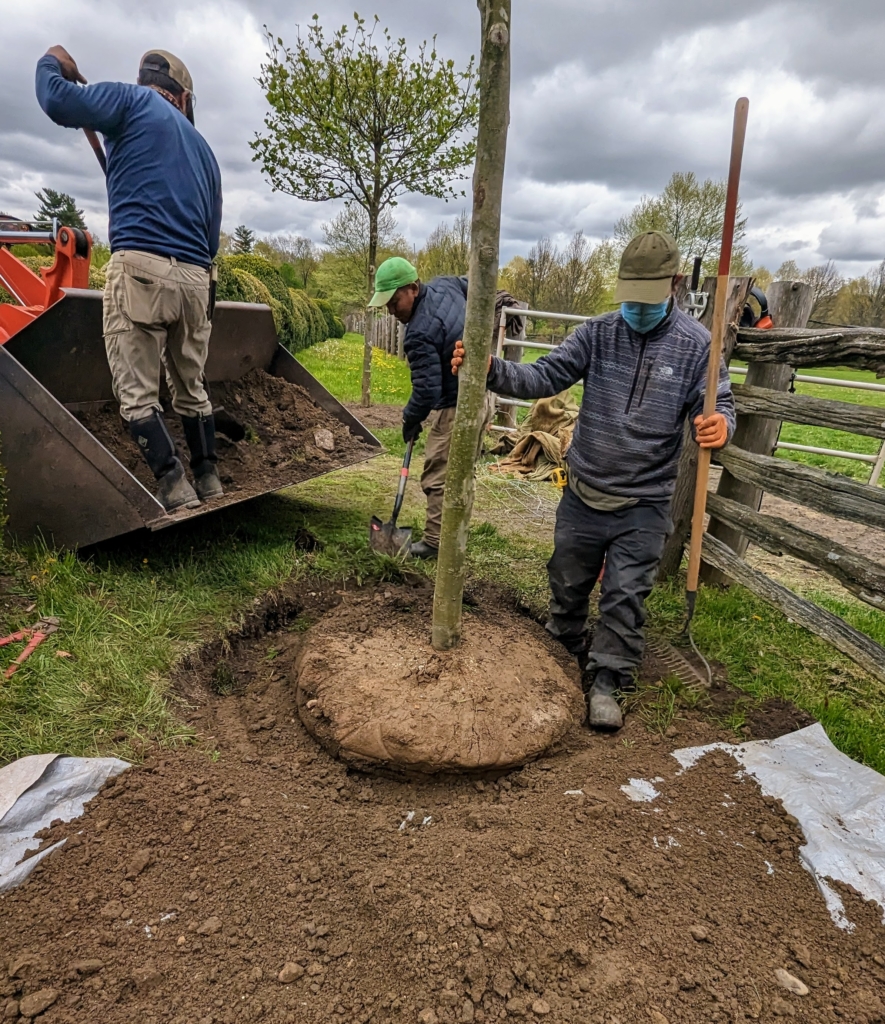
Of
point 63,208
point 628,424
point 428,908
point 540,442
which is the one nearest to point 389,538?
point 628,424

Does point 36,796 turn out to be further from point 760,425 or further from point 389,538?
point 760,425

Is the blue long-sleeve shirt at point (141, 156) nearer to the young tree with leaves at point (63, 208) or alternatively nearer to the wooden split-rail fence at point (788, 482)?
the wooden split-rail fence at point (788, 482)

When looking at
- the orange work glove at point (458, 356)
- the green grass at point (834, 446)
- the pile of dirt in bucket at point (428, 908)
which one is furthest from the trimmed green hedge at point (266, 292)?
the green grass at point (834, 446)

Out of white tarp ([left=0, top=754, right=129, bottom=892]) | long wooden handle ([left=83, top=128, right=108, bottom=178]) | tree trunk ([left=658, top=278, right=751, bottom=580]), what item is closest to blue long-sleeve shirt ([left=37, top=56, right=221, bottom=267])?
long wooden handle ([left=83, top=128, right=108, bottom=178])

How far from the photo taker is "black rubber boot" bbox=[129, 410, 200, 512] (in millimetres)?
3123

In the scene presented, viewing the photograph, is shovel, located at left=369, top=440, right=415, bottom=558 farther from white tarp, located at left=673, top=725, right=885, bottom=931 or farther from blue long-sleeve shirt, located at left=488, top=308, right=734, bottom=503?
white tarp, located at left=673, top=725, right=885, bottom=931

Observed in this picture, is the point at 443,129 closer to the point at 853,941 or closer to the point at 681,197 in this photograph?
the point at 853,941

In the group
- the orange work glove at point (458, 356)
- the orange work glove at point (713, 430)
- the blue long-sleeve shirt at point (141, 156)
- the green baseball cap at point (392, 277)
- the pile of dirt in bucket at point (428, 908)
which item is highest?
the blue long-sleeve shirt at point (141, 156)

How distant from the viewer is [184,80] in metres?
3.29

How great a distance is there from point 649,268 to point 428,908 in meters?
2.39

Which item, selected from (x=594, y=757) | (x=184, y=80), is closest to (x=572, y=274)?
(x=184, y=80)

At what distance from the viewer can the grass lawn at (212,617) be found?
2.33 m

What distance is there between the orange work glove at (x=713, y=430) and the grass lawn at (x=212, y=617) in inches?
49.1

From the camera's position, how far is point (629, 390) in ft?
8.99
